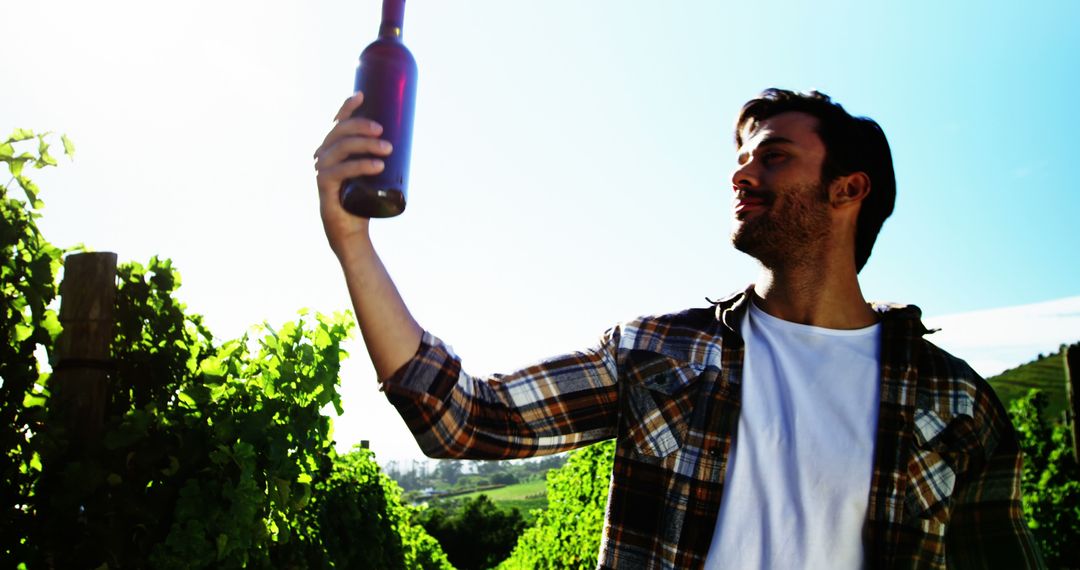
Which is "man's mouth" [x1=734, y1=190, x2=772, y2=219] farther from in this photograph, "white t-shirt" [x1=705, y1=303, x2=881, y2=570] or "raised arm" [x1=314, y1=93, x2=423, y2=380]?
"raised arm" [x1=314, y1=93, x2=423, y2=380]

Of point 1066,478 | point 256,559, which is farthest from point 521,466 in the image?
point 256,559

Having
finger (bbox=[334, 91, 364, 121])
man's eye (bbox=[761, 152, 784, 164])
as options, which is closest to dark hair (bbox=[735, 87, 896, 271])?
man's eye (bbox=[761, 152, 784, 164])

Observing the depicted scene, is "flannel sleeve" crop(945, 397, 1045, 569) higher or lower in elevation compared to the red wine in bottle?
lower

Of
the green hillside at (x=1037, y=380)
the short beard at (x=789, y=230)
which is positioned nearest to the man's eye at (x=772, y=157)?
the short beard at (x=789, y=230)

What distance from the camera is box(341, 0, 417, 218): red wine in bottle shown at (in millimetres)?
1235

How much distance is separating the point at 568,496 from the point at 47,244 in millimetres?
7223

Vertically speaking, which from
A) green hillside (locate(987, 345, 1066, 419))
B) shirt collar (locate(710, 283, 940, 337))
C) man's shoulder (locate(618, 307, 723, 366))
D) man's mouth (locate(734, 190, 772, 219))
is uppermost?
green hillside (locate(987, 345, 1066, 419))

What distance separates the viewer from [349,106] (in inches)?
49.6

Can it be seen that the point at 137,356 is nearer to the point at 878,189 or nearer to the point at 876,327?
the point at 876,327

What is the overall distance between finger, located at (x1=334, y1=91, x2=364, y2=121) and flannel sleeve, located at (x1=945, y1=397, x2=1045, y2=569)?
1.73 m

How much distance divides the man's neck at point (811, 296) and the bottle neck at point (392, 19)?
1193 millimetres

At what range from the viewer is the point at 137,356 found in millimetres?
2643

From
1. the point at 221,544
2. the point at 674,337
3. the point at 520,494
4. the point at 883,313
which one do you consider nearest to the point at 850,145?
the point at 883,313

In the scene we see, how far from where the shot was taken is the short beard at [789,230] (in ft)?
6.36
